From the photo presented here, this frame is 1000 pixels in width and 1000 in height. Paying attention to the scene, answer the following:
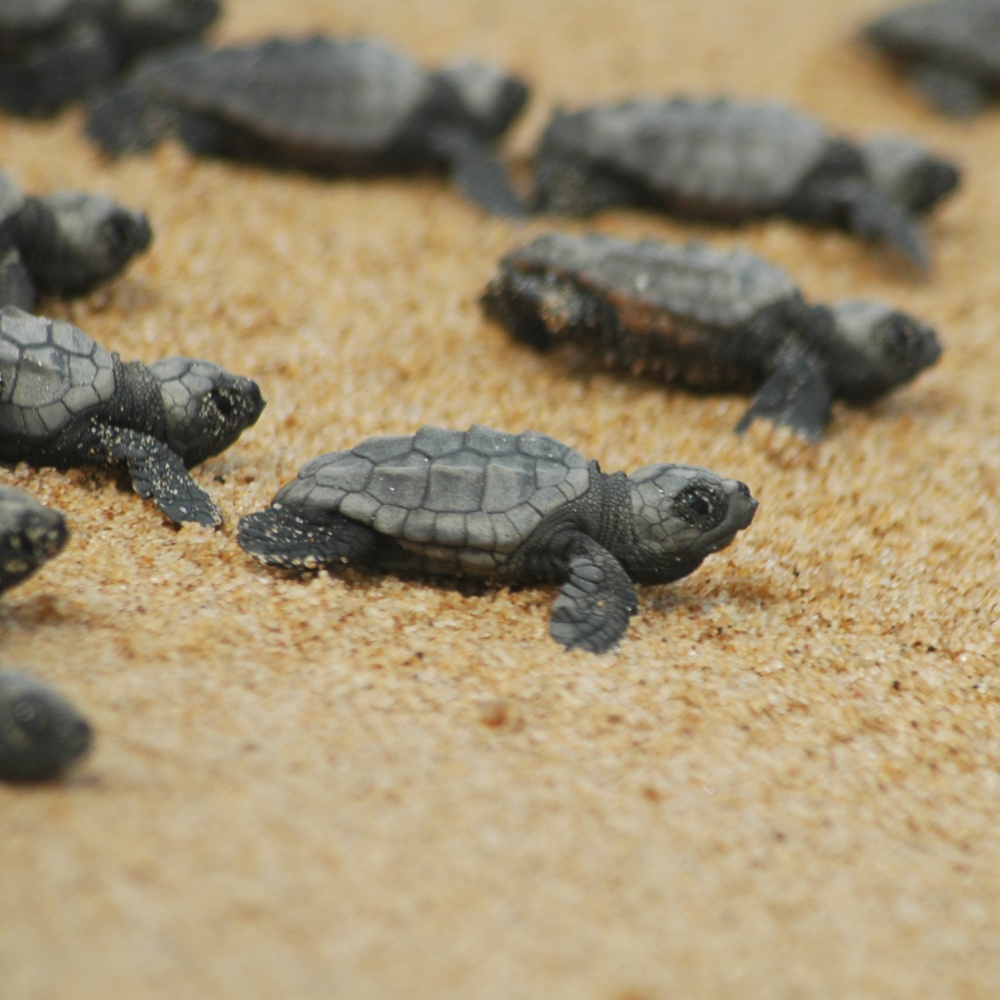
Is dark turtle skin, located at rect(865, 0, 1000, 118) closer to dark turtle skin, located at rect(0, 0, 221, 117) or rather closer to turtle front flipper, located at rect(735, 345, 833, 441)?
turtle front flipper, located at rect(735, 345, 833, 441)

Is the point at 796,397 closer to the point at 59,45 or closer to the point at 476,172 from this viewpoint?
the point at 476,172

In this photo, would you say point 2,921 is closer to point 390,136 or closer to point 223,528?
point 223,528

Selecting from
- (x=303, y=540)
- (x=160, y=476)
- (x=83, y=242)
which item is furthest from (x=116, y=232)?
(x=303, y=540)

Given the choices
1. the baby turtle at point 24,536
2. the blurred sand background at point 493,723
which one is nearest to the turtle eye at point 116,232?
the blurred sand background at point 493,723

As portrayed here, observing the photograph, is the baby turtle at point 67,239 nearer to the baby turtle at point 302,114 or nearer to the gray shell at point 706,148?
the baby turtle at point 302,114

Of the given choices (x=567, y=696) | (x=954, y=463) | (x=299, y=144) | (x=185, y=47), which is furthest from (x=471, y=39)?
(x=567, y=696)

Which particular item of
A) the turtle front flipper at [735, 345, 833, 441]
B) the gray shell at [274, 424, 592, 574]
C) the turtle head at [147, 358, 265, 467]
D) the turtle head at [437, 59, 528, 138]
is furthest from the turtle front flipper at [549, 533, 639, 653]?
the turtle head at [437, 59, 528, 138]
